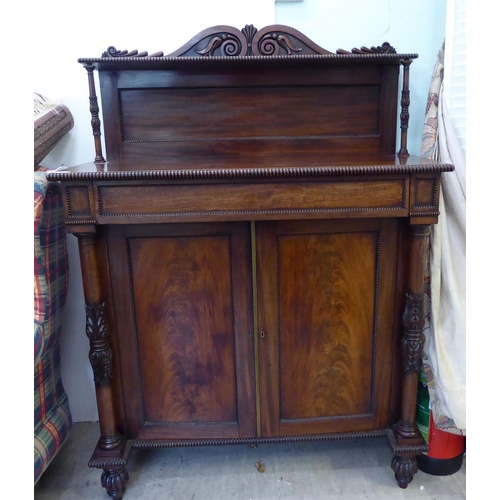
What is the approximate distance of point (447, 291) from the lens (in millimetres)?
1502

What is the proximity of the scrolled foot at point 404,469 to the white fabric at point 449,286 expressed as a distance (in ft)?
0.66

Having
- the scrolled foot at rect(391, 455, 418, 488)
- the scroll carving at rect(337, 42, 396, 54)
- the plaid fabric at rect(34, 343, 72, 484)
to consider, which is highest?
the scroll carving at rect(337, 42, 396, 54)

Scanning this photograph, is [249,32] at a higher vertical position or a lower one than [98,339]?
higher

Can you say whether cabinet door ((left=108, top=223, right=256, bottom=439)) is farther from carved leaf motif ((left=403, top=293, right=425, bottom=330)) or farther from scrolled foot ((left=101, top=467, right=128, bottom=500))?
carved leaf motif ((left=403, top=293, right=425, bottom=330))

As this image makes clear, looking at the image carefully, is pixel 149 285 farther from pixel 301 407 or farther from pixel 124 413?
pixel 301 407

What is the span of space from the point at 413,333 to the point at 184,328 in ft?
2.51

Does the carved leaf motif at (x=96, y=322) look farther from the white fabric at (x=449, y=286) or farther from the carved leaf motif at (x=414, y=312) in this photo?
the white fabric at (x=449, y=286)

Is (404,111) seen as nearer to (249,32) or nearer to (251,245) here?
(249,32)

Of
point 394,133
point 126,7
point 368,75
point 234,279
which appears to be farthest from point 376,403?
point 126,7

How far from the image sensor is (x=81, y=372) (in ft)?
6.14

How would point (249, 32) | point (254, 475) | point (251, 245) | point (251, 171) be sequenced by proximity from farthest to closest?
1. point (254, 475)
2. point (249, 32)
3. point (251, 245)
4. point (251, 171)

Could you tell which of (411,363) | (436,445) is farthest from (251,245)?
(436,445)

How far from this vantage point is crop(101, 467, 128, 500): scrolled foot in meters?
1.45

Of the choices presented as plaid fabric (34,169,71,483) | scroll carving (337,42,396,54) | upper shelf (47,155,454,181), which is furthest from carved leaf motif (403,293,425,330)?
plaid fabric (34,169,71,483)
